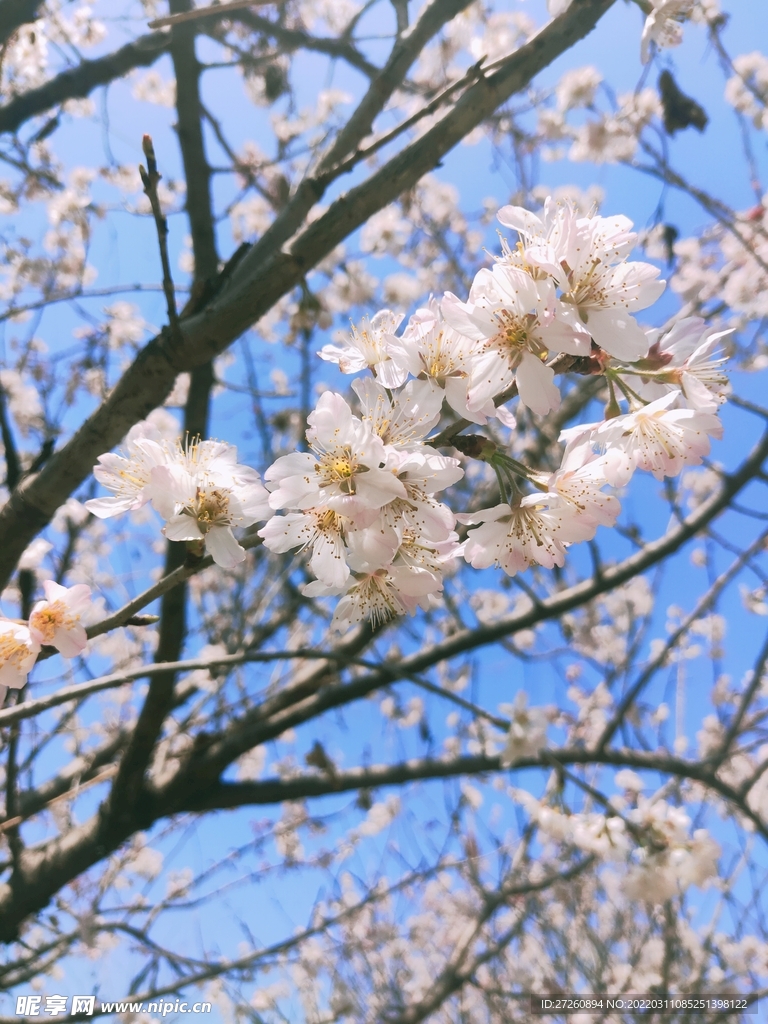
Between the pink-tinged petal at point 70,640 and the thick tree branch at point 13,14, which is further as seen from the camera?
the thick tree branch at point 13,14

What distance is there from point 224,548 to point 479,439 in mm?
403

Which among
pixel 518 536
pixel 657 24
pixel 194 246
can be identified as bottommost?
pixel 518 536

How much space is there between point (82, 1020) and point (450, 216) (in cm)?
530

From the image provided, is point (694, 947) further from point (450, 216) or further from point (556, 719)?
point (450, 216)

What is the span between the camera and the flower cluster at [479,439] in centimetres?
84

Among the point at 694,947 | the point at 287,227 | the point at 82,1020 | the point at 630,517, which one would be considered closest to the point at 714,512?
the point at 630,517

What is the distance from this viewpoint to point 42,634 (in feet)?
3.21

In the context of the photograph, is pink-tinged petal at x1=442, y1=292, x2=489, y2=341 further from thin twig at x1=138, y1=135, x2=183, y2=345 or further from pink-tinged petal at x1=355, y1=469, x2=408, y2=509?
thin twig at x1=138, y1=135, x2=183, y2=345

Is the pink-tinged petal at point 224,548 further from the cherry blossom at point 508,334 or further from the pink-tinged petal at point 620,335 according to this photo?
the pink-tinged petal at point 620,335

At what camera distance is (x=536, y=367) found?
85cm

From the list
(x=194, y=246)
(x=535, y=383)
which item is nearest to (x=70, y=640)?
(x=535, y=383)

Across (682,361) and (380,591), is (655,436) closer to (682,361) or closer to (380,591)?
(682,361)

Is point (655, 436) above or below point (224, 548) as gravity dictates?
above

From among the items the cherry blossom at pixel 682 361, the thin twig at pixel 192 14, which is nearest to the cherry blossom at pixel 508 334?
Result: the cherry blossom at pixel 682 361
